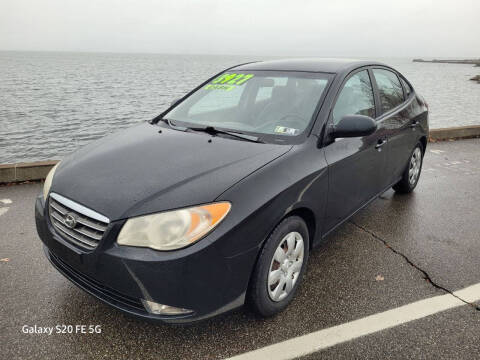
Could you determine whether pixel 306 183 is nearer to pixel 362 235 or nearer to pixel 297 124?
pixel 297 124

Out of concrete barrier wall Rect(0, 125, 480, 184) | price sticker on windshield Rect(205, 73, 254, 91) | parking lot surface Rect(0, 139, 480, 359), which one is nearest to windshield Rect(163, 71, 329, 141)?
price sticker on windshield Rect(205, 73, 254, 91)

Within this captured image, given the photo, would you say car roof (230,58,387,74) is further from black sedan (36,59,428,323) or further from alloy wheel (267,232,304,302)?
alloy wheel (267,232,304,302)

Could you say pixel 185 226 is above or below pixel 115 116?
above

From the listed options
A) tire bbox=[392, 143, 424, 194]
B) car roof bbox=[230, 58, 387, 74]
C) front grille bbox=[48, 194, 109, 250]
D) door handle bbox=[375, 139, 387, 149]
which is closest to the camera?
front grille bbox=[48, 194, 109, 250]

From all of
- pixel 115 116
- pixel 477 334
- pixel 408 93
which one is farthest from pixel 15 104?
pixel 477 334

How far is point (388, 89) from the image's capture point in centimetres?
385

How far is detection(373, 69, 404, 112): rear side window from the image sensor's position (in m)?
3.65

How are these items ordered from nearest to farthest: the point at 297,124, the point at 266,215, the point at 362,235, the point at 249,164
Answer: the point at 266,215
the point at 249,164
the point at 297,124
the point at 362,235

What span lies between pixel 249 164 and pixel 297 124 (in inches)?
27.3

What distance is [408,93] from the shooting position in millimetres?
4391

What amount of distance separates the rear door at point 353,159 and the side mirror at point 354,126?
12cm

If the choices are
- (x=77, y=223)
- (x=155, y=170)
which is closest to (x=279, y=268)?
(x=155, y=170)

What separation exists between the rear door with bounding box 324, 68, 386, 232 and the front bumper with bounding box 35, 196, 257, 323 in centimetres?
102

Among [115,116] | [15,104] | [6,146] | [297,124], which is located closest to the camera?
[297,124]
